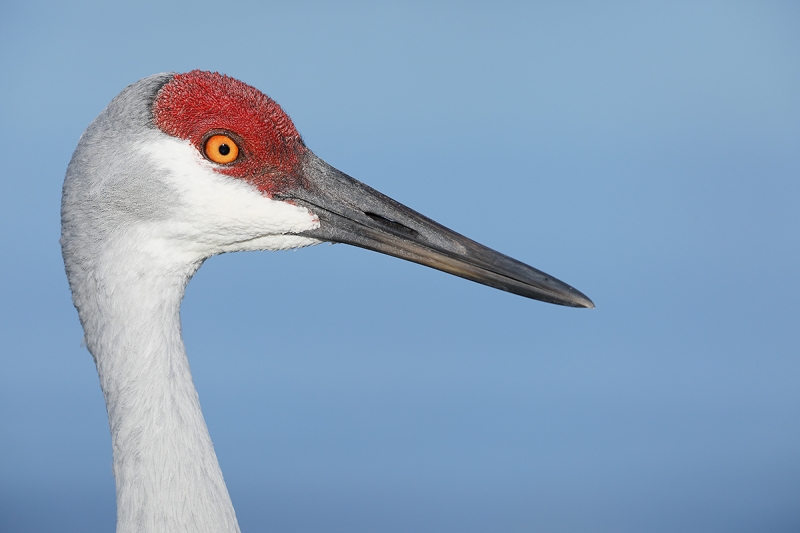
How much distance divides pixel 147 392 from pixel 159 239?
1.55 feet

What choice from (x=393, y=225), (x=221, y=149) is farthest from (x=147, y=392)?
(x=393, y=225)

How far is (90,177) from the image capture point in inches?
96.0

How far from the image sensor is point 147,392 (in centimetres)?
245

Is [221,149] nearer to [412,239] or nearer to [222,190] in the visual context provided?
[222,190]

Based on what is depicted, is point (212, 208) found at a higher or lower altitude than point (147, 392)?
higher

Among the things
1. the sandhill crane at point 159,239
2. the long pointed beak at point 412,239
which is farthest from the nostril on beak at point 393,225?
the sandhill crane at point 159,239


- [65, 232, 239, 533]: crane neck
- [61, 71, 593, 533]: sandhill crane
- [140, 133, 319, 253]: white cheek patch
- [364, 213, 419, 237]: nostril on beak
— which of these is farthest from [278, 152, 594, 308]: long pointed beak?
[65, 232, 239, 533]: crane neck

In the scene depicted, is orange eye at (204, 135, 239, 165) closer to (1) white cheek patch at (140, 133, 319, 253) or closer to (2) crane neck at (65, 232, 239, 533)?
(1) white cheek patch at (140, 133, 319, 253)

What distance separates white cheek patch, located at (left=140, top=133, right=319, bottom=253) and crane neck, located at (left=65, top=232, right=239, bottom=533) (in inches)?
4.6

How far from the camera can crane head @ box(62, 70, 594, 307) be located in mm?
2422

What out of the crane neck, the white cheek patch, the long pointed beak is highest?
the long pointed beak

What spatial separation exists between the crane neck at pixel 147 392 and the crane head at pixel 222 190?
3.4 inches

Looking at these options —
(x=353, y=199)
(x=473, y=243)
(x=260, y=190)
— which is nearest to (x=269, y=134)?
(x=260, y=190)

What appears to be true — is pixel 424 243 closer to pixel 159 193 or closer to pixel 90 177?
pixel 159 193
